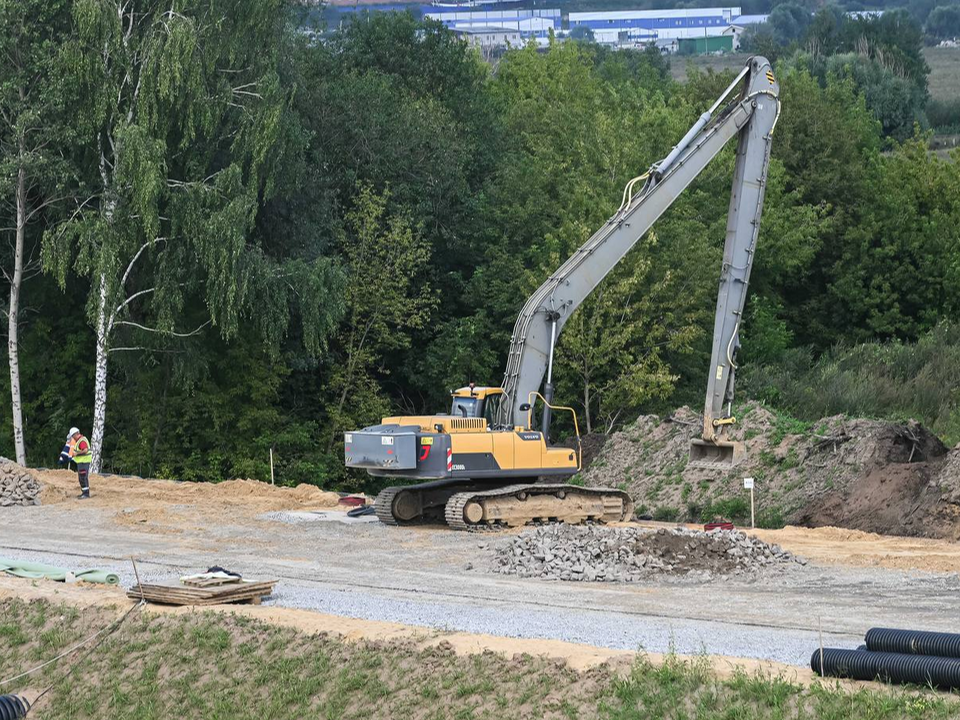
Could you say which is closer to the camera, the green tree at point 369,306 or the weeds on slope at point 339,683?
the weeds on slope at point 339,683

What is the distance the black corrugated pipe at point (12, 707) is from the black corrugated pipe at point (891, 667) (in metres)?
7.97

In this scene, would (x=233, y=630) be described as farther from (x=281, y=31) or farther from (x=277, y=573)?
(x=281, y=31)

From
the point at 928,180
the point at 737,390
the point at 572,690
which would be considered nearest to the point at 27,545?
the point at 572,690

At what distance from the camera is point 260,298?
35.2m

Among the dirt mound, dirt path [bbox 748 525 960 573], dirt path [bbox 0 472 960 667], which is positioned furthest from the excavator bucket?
the dirt mound

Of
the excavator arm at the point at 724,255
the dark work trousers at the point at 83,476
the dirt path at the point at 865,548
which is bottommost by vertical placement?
the dirt path at the point at 865,548

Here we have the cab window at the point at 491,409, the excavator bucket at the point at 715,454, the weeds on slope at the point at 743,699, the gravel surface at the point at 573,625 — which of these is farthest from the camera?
the cab window at the point at 491,409

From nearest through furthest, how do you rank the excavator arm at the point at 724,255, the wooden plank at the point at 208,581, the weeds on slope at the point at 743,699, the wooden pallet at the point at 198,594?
1. the weeds on slope at the point at 743,699
2. the wooden pallet at the point at 198,594
3. the wooden plank at the point at 208,581
4. the excavator arm at the point at 724,255

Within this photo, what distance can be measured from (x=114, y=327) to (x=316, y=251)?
619 centimetres

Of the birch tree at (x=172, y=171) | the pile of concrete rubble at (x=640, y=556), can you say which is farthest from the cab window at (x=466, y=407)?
the birch tree at (x=172, y=171)

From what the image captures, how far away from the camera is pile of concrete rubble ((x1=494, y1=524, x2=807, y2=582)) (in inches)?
723

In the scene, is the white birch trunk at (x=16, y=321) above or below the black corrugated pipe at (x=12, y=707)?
above

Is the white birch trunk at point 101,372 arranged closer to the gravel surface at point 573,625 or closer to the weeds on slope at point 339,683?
the gravel surface at point 573,625

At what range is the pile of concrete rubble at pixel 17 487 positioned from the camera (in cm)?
2750
